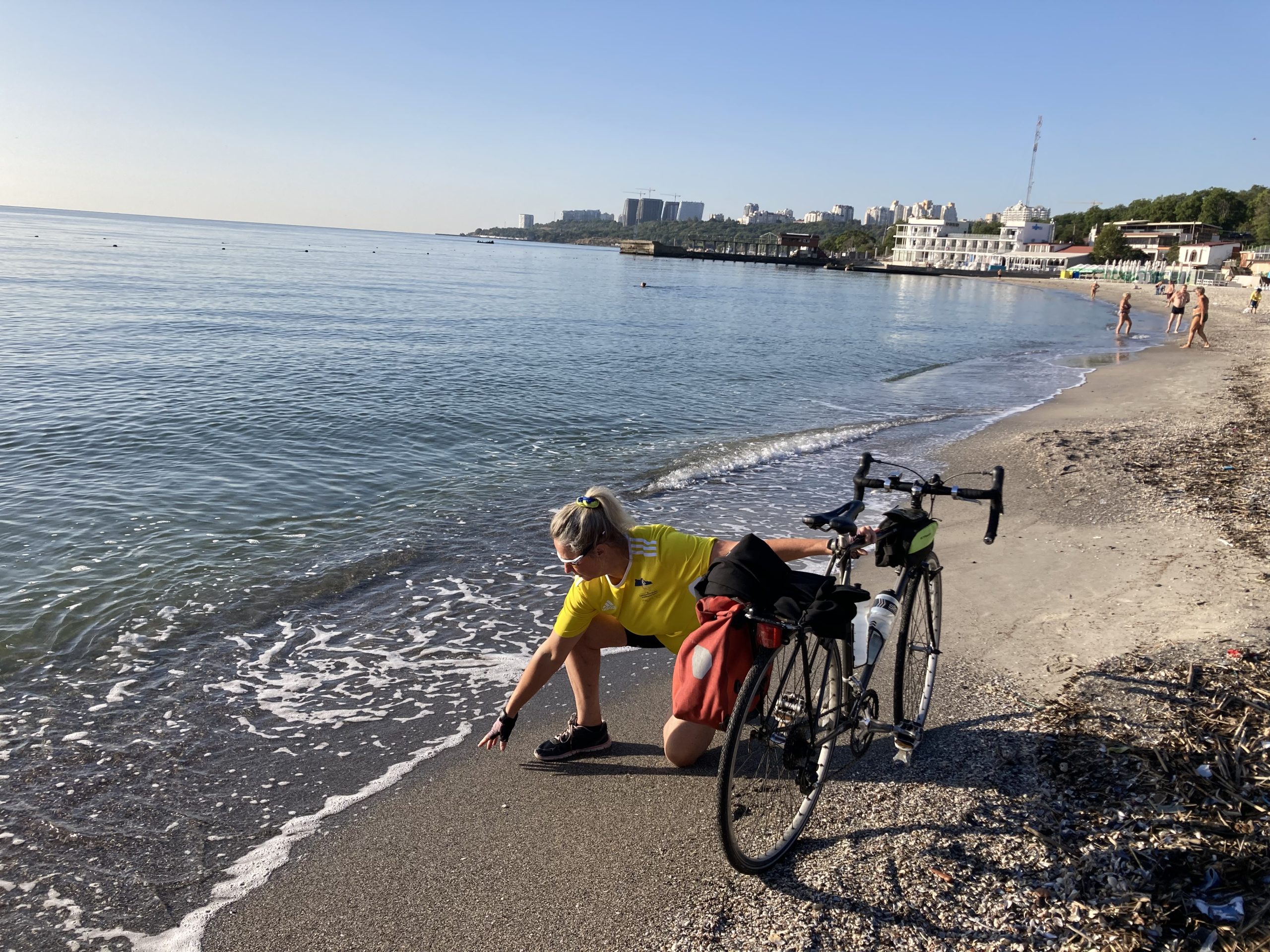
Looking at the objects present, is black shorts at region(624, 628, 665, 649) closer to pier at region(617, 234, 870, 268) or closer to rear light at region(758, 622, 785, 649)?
rear light at region(758, 622, 785, 649)

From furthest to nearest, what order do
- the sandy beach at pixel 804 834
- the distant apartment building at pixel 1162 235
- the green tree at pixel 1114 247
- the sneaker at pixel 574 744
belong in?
1. the green tree at pixel 1114 247
2. the distant apartment building at pixel 1162 235
3. the sneaker at pixel 574 744
4. the sandy beach at pixel 804 834

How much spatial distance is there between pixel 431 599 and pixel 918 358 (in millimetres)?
26433

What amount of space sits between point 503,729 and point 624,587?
3.03 feet

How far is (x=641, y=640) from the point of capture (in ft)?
13.6

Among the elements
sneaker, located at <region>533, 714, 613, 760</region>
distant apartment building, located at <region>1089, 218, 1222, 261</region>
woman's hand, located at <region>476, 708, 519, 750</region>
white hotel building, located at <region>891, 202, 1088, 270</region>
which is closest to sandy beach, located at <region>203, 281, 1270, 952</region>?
sneaker, located at <region>533, 714, 613, 760</region>

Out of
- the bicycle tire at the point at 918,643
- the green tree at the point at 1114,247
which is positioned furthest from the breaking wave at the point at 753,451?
the green tree at the point at 1114,247

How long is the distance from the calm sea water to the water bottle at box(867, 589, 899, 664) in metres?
2.57

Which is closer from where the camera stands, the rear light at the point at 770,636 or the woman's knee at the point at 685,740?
the rear light at the point at 770,636

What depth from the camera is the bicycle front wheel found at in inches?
128

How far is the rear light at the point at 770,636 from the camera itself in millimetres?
3076

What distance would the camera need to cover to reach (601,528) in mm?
3625

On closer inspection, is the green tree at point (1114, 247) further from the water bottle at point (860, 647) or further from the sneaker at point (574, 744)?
the sneaker at point (574, 744)

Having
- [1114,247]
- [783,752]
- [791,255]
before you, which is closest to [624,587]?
[783,752]

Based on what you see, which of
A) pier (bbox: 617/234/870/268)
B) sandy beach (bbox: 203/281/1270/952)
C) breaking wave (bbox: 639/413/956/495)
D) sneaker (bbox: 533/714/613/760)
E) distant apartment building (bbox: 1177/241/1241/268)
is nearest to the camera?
sandy beach (bbox: 203/281/1270/952)
